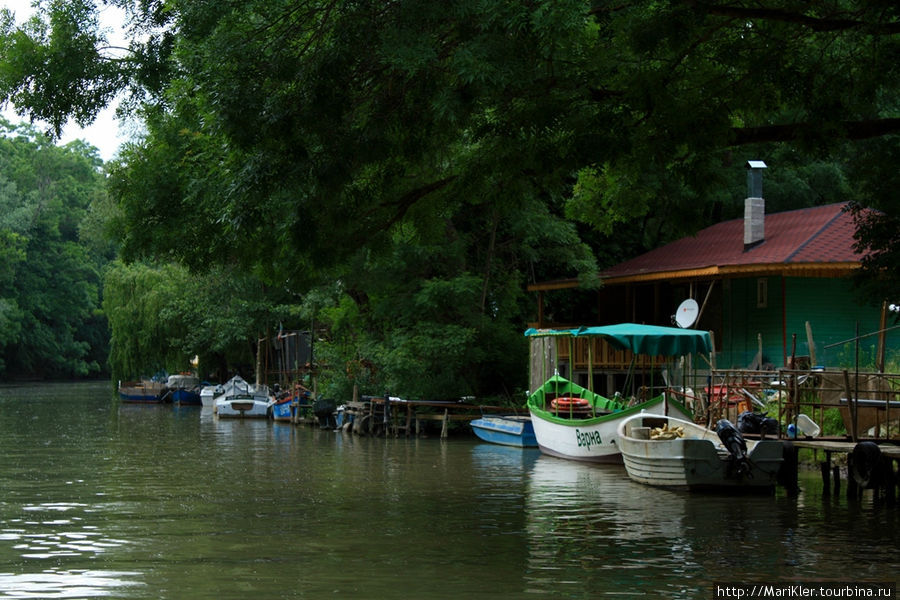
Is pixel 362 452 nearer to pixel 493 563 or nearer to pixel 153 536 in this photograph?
pixel 153 536

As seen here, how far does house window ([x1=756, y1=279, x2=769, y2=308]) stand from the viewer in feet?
105

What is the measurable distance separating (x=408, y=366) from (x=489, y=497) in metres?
16.3

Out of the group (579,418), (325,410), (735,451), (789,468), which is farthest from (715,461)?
(325,410)

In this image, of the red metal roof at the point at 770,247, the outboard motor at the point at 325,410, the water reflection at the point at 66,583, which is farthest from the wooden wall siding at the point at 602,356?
the water reflection at the point at 66,583

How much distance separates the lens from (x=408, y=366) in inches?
1449

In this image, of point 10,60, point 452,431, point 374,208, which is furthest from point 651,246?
point 10,60

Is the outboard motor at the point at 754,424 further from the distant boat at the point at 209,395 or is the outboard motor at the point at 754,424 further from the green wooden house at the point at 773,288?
the distant boat at the point at 209,395

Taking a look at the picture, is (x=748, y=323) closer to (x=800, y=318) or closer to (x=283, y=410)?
(x=800, y=318)

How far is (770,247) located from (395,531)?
19628 millimetres

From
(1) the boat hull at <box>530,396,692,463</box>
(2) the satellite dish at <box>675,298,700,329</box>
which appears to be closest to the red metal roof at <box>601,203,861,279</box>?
(2) the satellite dish at <box>675,298,700,329</box>

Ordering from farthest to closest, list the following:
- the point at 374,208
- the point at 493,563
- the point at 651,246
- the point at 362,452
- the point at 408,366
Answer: the point at 651,246, the point at 408,366, the point at 362,452, the point at 374,208, the point at 493,563

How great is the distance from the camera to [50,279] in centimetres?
10438

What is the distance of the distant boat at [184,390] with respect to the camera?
216 ft

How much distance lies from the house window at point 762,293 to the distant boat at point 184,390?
134 feet
